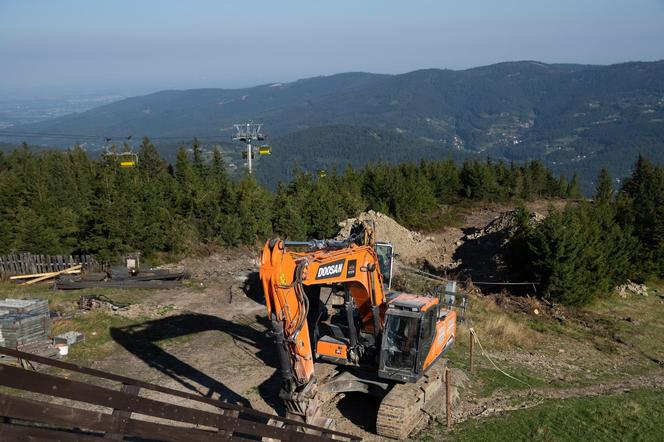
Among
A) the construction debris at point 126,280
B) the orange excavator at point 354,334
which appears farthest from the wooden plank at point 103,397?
the construction debris at point 126,280

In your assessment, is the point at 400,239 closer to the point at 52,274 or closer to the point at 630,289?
the point at 630,289

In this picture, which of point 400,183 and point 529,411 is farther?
point 400,183

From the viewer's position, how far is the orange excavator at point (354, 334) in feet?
33.9

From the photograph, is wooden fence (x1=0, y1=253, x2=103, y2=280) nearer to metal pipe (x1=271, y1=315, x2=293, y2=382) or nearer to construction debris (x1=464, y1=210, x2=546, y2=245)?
metal pipe (x1=271, y1=315, x2=293, y2=382)

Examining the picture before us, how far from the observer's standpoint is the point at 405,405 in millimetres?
11641

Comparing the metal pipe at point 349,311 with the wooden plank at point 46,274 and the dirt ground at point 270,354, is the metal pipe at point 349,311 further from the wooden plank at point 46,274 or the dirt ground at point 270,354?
the wooden plank at point 46,274

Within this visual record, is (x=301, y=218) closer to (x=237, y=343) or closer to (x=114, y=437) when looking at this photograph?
(x=237, y=343)

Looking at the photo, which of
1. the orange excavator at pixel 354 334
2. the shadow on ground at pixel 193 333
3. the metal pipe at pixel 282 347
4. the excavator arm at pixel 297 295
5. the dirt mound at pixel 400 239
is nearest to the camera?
the excavator arm at pixel 297 295

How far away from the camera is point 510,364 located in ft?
57.1

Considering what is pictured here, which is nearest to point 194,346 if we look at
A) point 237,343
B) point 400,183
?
point 237,343

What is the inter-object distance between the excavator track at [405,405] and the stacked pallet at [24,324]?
389 inches

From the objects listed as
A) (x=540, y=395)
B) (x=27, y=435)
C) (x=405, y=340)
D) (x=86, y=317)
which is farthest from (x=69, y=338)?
(x=27, y=435)

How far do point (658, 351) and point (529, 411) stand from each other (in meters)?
11.2

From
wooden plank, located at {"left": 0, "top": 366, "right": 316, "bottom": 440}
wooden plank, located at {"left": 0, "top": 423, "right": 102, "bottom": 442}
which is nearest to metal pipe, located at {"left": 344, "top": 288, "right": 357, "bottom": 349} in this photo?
wooden plank, located at {"left": 0, "top": 366, "right": 316, "bottom": 440}
